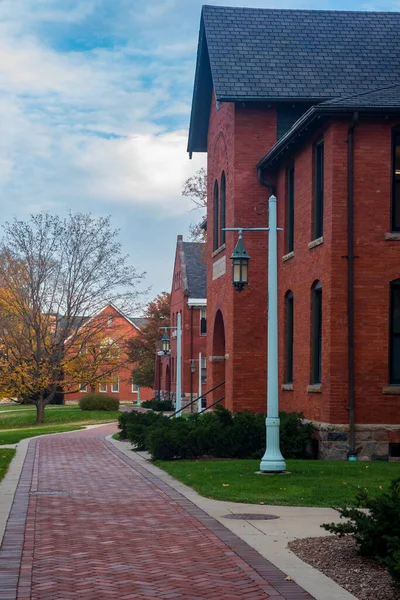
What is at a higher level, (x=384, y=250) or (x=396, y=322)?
(x=384, y=250)

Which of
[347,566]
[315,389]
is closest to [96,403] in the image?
[315,389]

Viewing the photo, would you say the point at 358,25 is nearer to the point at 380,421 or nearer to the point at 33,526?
the point at 380,421

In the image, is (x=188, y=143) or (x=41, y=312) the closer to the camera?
(x=188, y=143)

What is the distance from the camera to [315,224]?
20.9 metres

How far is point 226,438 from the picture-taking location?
19.3 m

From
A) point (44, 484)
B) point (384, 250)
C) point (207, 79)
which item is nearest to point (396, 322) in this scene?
point (384, 250)

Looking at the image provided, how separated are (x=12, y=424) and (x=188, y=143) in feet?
72.1

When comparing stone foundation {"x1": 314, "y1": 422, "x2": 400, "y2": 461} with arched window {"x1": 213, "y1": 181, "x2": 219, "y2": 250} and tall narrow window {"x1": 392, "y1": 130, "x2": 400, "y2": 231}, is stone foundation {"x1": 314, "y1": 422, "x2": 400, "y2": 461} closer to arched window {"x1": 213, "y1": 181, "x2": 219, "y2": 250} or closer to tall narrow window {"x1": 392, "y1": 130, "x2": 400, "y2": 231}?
tall narrow window {"x1": 392, "y1": 130, "x2": 400, "y2": 231}

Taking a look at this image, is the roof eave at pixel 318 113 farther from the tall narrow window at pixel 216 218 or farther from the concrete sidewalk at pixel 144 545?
the concrete sidewalk at pixel 144 545

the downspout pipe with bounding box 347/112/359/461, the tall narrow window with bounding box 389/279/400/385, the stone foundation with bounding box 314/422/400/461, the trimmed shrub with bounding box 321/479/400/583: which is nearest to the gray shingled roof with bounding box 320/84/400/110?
the downspout pipe with bounding box 347/112/359/461

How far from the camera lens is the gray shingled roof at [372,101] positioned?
1886 centimetres

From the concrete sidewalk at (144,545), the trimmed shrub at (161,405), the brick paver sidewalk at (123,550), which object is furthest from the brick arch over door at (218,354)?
the trimmed shrub at (161,405)

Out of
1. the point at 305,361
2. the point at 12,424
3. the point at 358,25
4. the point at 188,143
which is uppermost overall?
the point at 358,25

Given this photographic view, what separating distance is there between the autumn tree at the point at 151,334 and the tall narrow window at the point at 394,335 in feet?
174
